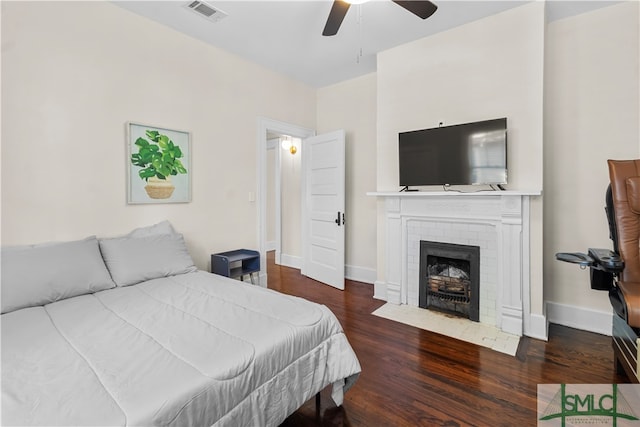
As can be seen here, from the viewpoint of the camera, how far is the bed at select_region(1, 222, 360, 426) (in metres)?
1.03

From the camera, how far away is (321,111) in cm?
475

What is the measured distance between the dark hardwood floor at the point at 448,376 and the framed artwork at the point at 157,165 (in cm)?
218

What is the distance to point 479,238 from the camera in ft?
9.79

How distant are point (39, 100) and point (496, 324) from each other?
13.8 ft

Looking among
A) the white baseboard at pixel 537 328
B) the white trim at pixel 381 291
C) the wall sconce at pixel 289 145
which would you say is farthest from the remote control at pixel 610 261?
the wall sconce at pixel 289 145

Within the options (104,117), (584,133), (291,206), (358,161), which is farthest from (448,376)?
(291,206)

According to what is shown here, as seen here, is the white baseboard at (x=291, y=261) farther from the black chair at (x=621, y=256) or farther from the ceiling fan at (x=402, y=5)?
the black chair at (x=621, y=256)

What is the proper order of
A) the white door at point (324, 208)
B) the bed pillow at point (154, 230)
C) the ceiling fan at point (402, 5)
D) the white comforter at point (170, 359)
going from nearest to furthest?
the white comforter at point (170, 359)
the ceiling fan at point (402, 5)
the bed pillow at point (154, 230)
the white door at point (324, 208)

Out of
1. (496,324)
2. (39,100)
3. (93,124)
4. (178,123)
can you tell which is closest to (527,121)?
(496,324)

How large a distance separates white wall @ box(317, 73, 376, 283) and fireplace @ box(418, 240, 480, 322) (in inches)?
41.7

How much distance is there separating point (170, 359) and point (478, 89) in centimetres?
330

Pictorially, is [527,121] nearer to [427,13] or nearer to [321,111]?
[427,13]

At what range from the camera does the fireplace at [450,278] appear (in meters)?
3.00

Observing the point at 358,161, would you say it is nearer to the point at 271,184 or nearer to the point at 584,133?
the point at 584,133
